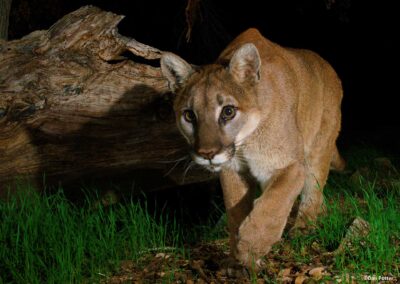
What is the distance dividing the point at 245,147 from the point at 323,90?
1.66 meters

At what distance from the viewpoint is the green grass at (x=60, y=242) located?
4.49 m

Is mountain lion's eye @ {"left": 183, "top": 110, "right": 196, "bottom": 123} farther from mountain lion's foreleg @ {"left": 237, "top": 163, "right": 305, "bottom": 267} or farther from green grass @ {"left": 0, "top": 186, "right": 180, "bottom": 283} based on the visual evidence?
green grass @ {"left": 0, "top": 186, "right": 180, "bottom": 283}

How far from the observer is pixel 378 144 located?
10.9 meters

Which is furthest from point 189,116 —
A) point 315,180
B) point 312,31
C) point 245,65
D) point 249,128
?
point 312,31

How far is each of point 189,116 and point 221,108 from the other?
0.27m

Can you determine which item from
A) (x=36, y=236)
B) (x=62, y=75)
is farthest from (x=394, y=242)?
(x=62, y=75)

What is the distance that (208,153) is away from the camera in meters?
4.11

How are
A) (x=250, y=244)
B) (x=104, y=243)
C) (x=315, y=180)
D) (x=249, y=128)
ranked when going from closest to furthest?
(x=250, y=244), (x=249, y=128), (x=104, y=243), (x=315, y=180)

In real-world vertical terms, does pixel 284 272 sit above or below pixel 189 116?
below

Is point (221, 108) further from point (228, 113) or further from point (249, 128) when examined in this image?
point (249, 128)

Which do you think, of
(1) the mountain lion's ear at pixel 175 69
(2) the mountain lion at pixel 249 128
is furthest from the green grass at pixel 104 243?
(1) the mountain lion's ear at pixel 175 69

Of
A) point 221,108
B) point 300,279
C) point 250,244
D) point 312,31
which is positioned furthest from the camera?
point 312,31

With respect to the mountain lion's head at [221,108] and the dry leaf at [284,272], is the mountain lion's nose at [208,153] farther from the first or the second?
the dry leaf at [284,272]

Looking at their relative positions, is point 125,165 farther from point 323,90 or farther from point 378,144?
point 378,144
